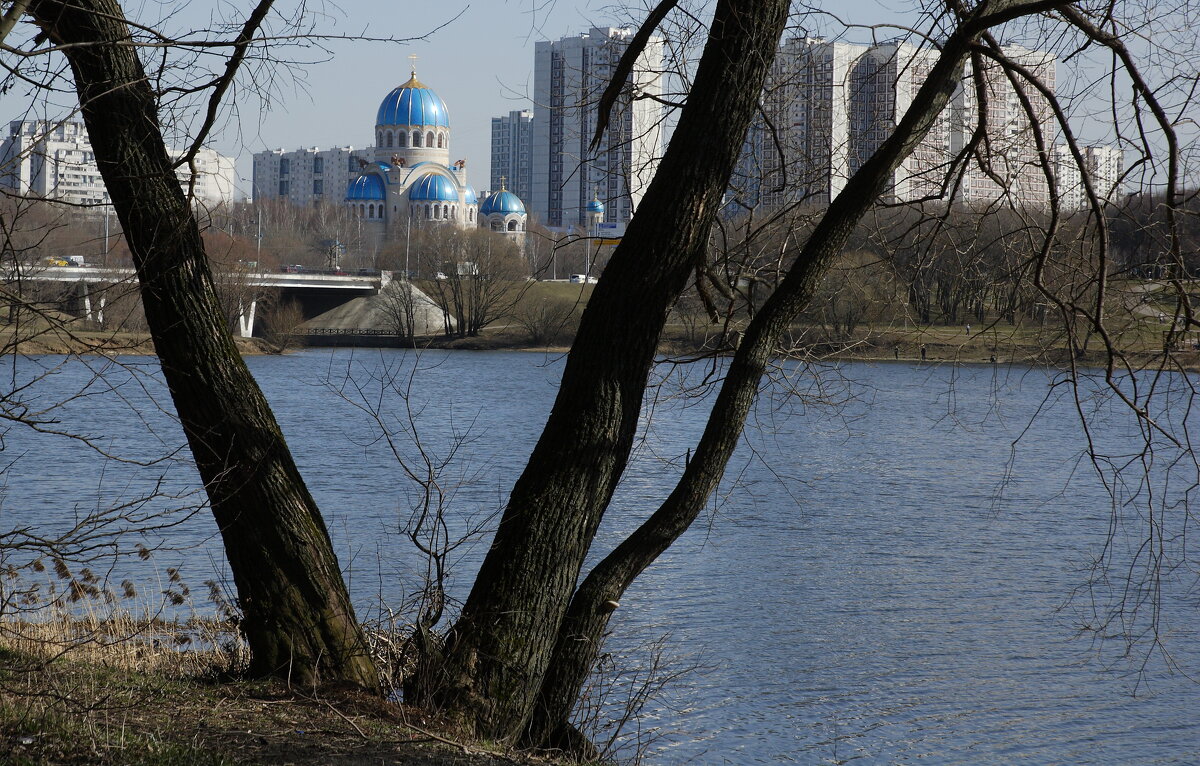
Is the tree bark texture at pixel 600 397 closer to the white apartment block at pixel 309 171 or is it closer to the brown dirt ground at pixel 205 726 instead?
the brown dirt ground at pixel 205 726

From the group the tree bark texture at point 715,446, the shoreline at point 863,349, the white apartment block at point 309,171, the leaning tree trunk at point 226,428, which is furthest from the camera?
the white apartment block at point 309,171

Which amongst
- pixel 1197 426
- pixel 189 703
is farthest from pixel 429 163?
pixel 189 703

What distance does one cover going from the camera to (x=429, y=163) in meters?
83.5

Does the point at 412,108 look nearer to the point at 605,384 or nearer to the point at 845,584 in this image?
the point at 845,584

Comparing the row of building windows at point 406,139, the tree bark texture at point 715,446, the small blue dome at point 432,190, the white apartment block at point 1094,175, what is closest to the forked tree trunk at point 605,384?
the tree bark texture at point 715,446

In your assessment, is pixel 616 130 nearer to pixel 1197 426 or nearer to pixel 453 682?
pixel 453 682

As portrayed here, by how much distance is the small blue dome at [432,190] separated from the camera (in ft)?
271

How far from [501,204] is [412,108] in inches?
349

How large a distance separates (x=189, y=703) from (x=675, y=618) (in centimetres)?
617

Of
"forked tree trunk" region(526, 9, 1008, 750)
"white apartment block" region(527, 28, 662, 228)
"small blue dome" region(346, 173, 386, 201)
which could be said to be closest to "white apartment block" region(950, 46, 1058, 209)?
"forked tree trunk" region(526, 9, 1008, 750)

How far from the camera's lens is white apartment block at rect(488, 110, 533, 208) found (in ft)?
360

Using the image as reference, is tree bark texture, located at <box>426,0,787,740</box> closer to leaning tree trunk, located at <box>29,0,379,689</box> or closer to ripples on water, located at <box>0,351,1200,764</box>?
leaning tree trunk, located at <box>29,0,379,689</box>

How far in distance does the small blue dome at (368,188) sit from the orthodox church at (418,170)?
0.07 metres

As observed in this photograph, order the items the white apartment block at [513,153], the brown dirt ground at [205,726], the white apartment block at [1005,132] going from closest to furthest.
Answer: the brown dirt ground at [205,726] < the white apartment block at [1005,132] < the white apartment block at [513,153]
